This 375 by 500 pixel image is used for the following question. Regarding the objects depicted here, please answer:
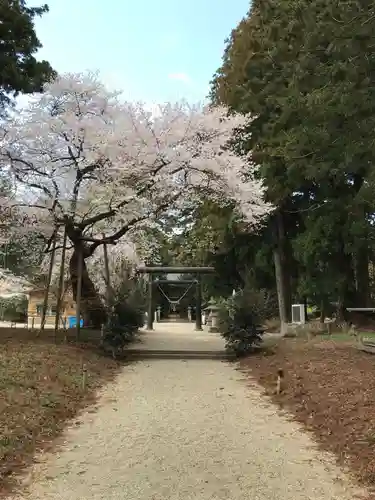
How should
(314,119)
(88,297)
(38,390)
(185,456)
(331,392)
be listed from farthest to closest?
(88,297) → (314,119) → (331,392) → (38,390) → (185,456)

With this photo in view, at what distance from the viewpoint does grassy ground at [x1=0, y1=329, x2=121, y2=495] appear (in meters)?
5.70

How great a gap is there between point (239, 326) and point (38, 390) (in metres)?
6.57

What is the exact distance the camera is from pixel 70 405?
7.95m

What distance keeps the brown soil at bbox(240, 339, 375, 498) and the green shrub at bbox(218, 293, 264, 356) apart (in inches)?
19.6

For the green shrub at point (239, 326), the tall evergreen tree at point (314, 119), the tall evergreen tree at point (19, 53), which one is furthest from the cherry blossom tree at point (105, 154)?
the green shrub at point (239, 326)

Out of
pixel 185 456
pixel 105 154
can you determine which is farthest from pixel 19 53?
pixel 185 456

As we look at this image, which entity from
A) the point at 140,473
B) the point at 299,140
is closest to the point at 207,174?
the point at 299,140

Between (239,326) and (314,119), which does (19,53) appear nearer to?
(314,119)

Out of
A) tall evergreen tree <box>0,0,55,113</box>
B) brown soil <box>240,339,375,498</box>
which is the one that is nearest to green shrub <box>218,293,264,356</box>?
brown soil <box>240,339,375,498</box>

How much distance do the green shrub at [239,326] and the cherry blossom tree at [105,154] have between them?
307 centimetres

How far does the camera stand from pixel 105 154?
538 inches

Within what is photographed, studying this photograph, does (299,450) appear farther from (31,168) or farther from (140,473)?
(31,168)

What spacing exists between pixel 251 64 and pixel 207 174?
7.10 m

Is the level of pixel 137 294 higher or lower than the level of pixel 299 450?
higher
